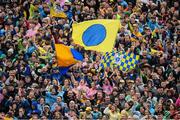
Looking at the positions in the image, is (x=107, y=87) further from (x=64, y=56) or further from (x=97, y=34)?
(x=97, y=34)

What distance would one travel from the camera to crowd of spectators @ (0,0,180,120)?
26.1 m

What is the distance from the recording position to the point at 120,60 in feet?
93.0

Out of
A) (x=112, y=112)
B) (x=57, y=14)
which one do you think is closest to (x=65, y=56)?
(x=112, y=112)

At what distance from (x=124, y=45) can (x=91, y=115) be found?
4.10 metres

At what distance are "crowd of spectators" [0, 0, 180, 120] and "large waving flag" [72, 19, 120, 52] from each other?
1562 millimetres

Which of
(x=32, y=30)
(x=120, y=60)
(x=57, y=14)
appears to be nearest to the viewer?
(x=120, y=60)

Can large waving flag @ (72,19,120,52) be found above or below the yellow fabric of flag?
above

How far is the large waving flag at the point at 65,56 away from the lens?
87.1 feet

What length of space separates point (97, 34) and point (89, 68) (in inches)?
85.9

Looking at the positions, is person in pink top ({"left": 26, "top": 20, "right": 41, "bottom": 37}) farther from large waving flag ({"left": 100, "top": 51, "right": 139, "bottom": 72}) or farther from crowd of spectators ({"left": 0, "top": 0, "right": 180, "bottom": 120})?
large waving flag ({"left": 100, "top": 51, "right": 139, "bottom": 72})

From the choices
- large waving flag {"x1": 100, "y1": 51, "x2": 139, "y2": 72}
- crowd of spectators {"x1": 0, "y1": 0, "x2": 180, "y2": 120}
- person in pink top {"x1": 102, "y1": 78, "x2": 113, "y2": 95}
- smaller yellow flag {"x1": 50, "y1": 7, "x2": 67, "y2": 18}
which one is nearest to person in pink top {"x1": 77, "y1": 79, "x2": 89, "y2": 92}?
crowd of spectators {"x1": 0, "y1": 0, "x2": 180, "y2": 120}

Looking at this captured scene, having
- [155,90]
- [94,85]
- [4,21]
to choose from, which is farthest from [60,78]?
[4,21]

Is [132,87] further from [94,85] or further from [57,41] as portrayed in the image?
[57,41]

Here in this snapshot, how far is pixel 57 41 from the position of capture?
1146 inches
